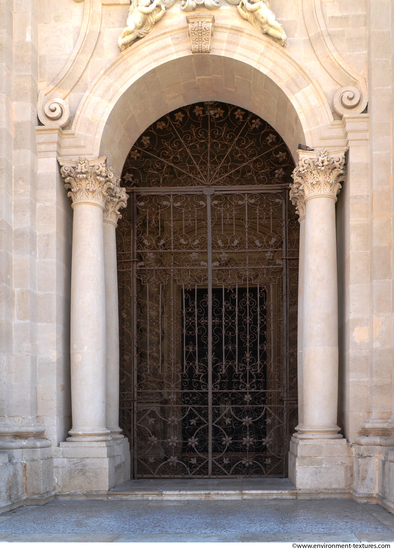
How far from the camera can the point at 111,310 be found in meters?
12.0

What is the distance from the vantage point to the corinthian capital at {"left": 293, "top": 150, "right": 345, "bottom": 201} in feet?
36.2

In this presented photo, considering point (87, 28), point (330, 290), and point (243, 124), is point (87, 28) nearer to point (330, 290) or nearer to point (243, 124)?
point (243, 124)

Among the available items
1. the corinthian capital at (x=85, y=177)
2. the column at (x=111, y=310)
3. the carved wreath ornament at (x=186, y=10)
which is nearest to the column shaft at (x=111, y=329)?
the column at (x=111, y=310)

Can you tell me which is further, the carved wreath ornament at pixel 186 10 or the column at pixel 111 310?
the column at pixel 111 310

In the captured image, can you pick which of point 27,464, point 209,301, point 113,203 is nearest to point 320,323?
point 209,301

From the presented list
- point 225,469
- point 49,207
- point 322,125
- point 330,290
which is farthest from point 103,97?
point 225,469

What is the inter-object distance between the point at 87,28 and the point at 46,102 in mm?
1320

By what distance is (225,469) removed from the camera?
13.6m

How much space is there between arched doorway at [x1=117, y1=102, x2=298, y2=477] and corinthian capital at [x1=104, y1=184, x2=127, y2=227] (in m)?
1.09

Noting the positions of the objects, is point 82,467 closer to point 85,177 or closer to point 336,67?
point 85,177

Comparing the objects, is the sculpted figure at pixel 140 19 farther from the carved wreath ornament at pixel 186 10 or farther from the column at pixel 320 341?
the column at pixel 320 341

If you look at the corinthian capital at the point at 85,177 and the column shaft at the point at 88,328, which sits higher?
the corinthian capital at the point at 85,177

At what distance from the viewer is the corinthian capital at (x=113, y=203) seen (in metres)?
11.8

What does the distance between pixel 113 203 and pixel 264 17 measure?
12.0ft
